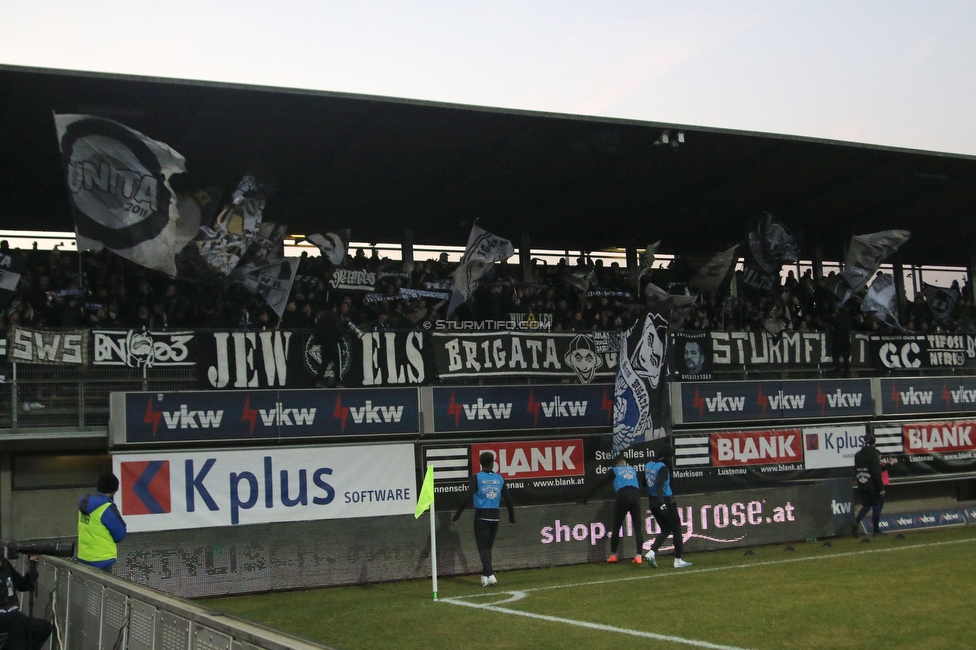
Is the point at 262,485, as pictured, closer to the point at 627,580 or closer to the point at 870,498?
the point at 627,580

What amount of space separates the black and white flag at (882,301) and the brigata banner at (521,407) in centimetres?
927

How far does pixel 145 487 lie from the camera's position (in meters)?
14.9

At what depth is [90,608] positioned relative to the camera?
8.33 m

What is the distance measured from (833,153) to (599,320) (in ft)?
22.1

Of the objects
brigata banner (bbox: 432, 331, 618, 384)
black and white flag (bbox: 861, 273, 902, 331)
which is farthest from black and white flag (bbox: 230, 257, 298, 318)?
black and white flag (bbox: 861, 273, 902, 331)

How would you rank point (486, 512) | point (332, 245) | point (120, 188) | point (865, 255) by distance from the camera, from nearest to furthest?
point (486, 512), point (120, 188), point (332, 245), point (865, 255)

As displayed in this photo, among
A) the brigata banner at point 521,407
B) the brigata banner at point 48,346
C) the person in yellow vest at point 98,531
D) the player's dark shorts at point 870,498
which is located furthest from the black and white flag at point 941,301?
the person in yellow vest at point 98,531

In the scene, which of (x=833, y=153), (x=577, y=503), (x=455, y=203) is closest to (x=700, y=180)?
(x=833, y=153)

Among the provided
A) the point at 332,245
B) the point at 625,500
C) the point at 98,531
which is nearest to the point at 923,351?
the point at 625,500

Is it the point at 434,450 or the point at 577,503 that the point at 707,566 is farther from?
the point at 434,450

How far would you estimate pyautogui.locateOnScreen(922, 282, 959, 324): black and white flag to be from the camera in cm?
3022

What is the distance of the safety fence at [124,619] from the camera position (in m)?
5.71

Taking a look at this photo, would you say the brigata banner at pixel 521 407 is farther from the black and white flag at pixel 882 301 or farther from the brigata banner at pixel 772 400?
the black and white flag at pixel 882 301

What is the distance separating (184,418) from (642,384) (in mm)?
8027
